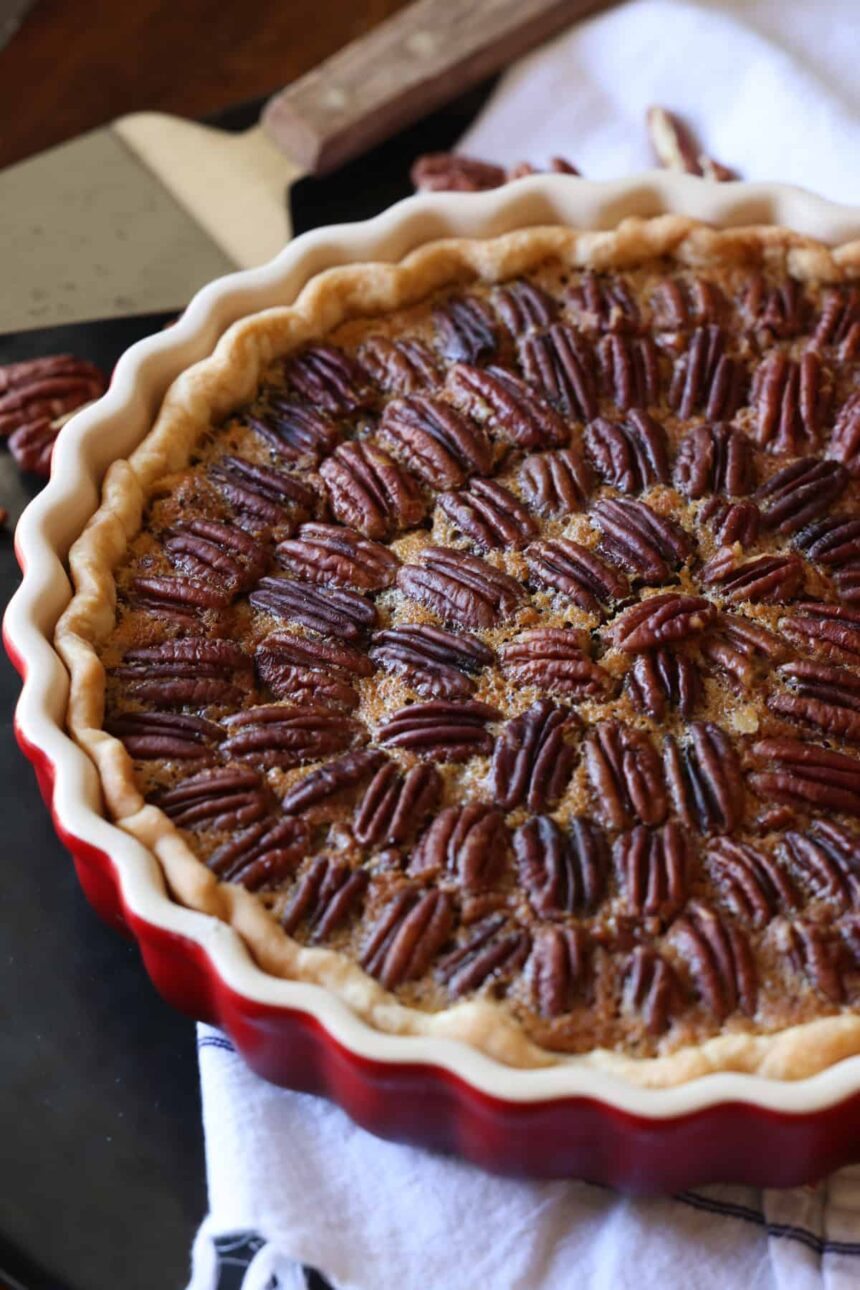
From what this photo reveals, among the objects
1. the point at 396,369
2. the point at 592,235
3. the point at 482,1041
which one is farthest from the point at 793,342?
the point at 482,1041

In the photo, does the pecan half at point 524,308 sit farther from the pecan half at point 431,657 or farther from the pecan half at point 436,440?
the pecan half at point 431,657

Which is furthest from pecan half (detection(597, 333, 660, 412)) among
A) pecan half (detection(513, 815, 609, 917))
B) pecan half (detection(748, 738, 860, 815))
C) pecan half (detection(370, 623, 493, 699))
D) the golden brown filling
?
pecan half (detection(513, 815, 609, 917))

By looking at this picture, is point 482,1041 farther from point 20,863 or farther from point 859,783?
point 20,863

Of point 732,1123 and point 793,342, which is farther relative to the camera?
point 793,342

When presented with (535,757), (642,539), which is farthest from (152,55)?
(535,757)

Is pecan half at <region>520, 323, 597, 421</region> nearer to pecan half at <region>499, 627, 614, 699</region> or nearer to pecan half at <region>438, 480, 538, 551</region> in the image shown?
pecan half at <region>438, 480, 538, 551</region>

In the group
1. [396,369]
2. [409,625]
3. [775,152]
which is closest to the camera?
[409,625]

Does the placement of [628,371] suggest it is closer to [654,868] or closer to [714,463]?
[714,463]
